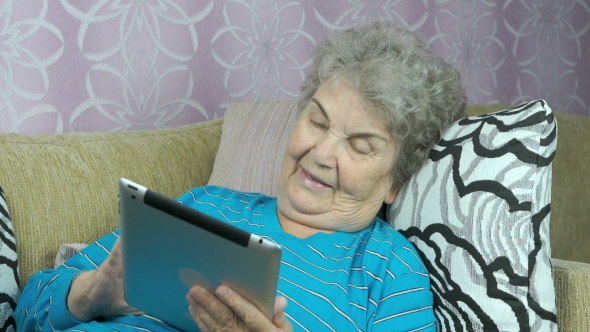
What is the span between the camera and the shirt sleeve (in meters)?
1.23

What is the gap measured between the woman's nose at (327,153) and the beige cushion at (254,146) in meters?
0.33

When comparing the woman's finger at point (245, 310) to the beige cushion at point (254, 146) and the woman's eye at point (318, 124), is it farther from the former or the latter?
the beige cushion at point (254, 146)

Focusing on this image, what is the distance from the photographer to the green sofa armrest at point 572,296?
1.18 metres

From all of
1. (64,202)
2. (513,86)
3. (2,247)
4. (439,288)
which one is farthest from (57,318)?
(513,86)

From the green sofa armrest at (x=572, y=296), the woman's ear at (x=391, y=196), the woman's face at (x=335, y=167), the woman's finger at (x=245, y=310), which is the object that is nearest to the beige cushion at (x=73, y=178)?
the woman's face at (x=335, y=167)

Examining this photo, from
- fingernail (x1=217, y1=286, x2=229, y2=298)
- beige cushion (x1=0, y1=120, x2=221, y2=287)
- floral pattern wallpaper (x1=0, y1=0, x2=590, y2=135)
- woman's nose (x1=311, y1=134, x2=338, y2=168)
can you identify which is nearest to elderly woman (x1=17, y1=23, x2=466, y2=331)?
woman's nose (x1=311, y1=134, x2=338, y2=168)

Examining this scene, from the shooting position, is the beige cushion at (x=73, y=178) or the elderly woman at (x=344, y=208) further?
the beige cushion at (x=73, y=178)

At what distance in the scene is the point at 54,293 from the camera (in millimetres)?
1250

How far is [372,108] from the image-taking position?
132 centimetres

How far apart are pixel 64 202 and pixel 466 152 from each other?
0.85m

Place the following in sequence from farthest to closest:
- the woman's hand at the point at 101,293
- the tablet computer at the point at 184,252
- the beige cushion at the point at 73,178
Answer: the beige cushion at the point at 73,178 → the woman's hand at the point at 101,293 → the tablet computer at the point at 184,252

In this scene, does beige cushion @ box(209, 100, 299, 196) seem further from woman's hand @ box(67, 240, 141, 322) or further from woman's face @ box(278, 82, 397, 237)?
woman's hand @ box(67, 240, 141, 322)

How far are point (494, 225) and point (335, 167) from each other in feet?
1.04

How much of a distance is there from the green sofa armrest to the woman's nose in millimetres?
446
